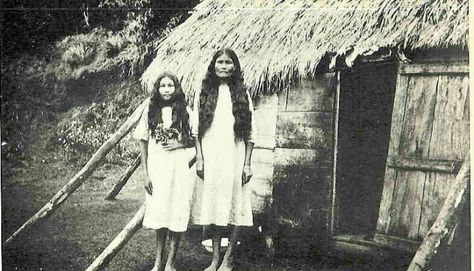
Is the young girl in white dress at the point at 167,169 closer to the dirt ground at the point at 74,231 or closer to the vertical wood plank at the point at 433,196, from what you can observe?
the dirt ground at the point at 74,231

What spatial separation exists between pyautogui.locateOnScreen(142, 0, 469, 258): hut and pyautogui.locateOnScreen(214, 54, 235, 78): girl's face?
0.08 m

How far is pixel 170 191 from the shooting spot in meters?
3.29

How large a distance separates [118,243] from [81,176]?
0.48 m

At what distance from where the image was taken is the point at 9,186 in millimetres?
3375

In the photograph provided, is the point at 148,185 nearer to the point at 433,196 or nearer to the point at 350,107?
the point at 350,107

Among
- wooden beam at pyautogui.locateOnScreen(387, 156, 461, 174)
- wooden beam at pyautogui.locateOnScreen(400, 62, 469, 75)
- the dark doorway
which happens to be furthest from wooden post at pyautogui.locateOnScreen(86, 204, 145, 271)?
wooden beam at pyautogui.locateOnScreen(400, 62, 469, 75)

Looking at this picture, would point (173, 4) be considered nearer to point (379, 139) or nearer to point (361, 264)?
point (379, 139)

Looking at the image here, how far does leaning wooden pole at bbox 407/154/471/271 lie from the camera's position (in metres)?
3.01

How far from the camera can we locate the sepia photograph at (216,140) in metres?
3.25

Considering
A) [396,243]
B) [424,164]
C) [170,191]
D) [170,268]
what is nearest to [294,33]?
[424,164]

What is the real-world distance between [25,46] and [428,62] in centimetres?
242

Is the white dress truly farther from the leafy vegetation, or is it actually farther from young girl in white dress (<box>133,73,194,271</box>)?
the leafy vegetation

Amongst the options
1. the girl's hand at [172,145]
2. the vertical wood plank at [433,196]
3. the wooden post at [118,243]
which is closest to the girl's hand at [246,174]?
the girl's hand at [172,145]

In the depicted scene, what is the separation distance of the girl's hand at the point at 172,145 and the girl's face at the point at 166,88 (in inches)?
10.7
